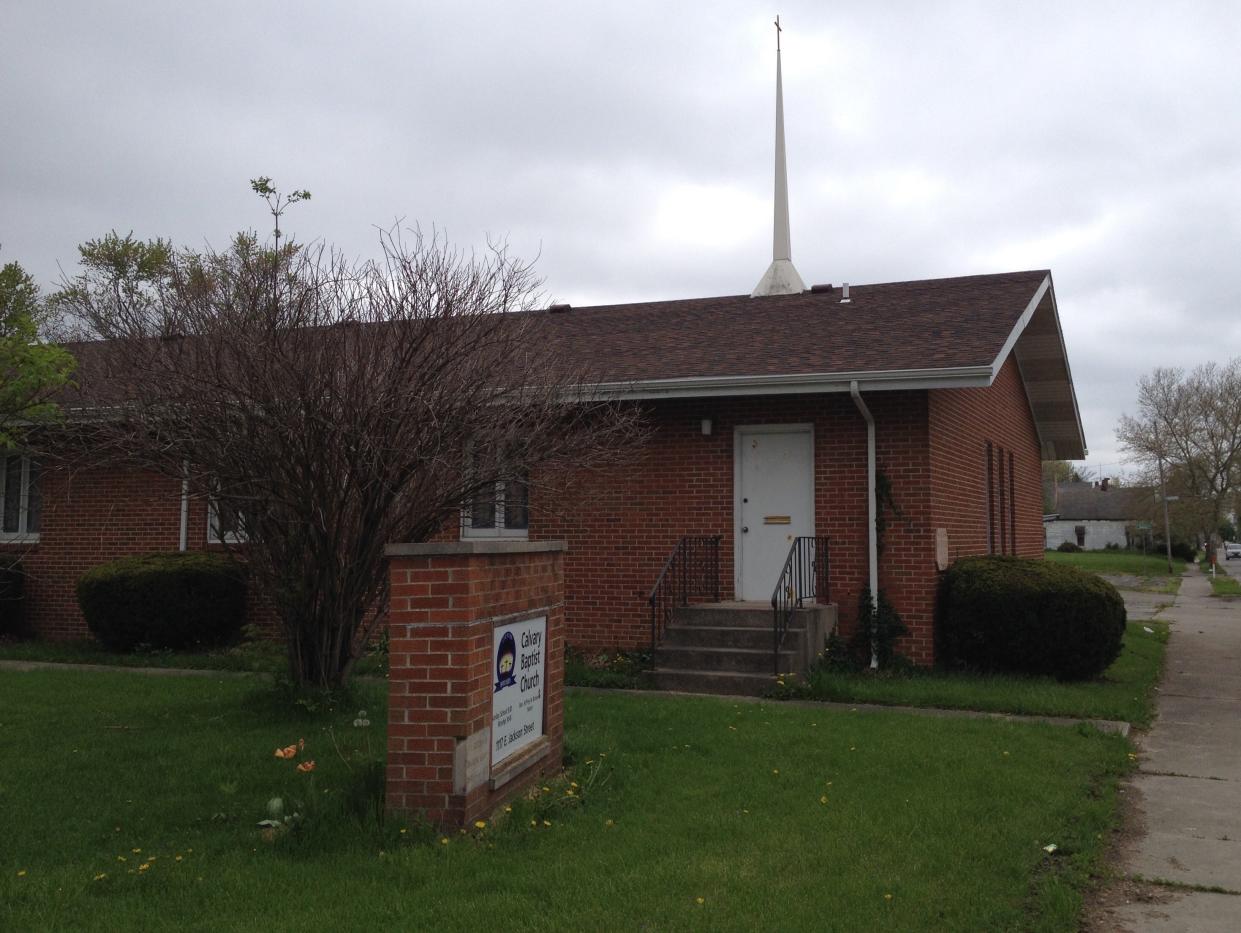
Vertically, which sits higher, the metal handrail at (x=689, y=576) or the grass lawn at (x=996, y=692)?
the metal handrail at (x=689, y=576)

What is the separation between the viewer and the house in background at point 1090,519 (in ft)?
260

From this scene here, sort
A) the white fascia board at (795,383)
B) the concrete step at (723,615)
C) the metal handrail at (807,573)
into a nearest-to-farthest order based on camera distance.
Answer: the white fascia board at (795,383), the concrete step at (723,615), the metal handrail at (807,573)

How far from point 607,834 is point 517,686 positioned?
38.2 inches

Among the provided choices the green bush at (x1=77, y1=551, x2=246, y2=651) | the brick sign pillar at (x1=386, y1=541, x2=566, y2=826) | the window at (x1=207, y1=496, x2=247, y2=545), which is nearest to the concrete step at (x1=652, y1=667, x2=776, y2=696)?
the window at (x1=207, y1=496, x2=247, y2=545)

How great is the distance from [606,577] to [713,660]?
2.22m

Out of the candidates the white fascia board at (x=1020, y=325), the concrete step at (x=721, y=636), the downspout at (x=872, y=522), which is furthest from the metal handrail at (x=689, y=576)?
the white fascia board at (x=1020, y=325)

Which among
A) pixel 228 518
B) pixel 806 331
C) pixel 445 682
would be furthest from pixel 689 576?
pixel 445 682

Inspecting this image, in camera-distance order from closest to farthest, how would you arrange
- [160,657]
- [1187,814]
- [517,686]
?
[517,686]
[1187,814]
[160,657]

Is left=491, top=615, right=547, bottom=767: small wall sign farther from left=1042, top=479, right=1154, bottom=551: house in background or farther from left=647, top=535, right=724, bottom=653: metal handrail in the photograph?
left=1042, top=479, right=1154, bottom=551: house in background

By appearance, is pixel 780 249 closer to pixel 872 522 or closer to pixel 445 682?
pixel 872 522

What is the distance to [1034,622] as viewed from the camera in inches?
408

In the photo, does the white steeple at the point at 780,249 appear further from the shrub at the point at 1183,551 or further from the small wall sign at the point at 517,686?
the shrub at the point at 1183,551

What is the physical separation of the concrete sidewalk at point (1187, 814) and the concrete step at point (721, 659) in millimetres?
3174

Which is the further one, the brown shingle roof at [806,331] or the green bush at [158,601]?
the green bush at [158,601]
